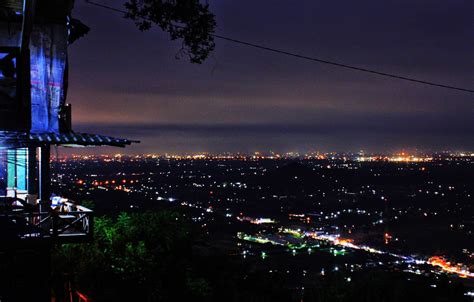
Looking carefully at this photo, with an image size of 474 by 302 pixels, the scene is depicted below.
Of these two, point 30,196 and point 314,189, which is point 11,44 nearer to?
point 30,196

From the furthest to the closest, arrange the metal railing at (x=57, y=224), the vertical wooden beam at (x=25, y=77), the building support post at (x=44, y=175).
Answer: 1. the building support post at (x=44, y=175)
2. the metal railing at (x=57, y=224)
3. the vertical wooden beam at (x=25, y=77)

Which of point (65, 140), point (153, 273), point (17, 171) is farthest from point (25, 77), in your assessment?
point (153, 273)

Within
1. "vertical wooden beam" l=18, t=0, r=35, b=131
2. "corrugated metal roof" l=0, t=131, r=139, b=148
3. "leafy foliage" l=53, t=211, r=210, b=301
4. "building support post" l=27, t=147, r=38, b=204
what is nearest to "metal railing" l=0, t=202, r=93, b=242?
"building support post" l=27, t=147, r=38, b=204

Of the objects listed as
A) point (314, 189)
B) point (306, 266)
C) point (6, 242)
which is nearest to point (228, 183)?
point (314, 189)

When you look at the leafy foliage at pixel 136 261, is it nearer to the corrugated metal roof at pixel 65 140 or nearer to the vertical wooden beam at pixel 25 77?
the corrugated metal roof at pixel 65 140

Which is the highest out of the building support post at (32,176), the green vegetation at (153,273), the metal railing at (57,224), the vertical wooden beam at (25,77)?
the vertical wooden beam at (25,77)

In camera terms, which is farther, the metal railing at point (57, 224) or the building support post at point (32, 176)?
the building support post at point (32, 176)

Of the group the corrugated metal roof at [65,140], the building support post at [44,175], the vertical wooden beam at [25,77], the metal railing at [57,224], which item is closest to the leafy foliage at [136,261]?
the building support post at [44,175]

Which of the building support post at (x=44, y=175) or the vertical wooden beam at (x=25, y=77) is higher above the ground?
the vertical wooden beam at (x=25, y=77)

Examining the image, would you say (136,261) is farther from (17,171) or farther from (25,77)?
(25,77)
